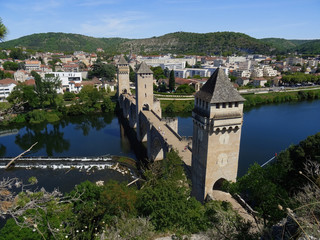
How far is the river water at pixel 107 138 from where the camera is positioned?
31875 mm

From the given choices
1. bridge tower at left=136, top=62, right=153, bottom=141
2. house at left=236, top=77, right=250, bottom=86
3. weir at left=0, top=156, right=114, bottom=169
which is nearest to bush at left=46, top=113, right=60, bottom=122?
weir at left=0, top=156, right=114, bottom=169

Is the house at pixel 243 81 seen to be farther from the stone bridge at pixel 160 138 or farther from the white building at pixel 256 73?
the stone bridge at pixel 160 138

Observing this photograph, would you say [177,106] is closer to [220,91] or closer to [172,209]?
[220,91]

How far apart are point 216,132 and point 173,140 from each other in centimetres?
1268

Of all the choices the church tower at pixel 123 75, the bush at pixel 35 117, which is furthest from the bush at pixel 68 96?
the church tower at pixel 123 75

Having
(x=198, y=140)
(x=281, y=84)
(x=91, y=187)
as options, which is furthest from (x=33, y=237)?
(x=281, y=84)

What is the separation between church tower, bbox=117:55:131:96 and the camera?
197 feet

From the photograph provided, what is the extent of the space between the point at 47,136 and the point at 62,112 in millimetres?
13669

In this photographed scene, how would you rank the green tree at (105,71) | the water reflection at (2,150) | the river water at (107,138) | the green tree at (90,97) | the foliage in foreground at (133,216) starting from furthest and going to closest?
the green tree at (105,71) → the green tree at (90,97) → the water reflection at (2,150) → the river water at (107,138) → the foliage in foreground at (133,216)

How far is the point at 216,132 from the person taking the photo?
1761cm

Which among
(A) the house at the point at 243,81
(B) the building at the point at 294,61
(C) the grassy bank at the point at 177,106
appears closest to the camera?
(C) the grassy bank at the point at 177,106

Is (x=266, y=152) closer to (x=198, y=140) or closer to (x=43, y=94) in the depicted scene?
(x=198, y=140)

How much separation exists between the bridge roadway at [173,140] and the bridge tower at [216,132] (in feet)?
15.8

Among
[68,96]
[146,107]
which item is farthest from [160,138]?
[68,96]
